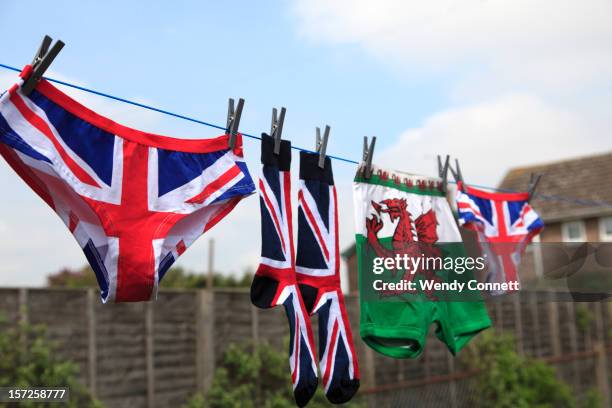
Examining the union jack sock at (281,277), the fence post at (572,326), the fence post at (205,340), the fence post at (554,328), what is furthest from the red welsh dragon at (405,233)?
the fence post at (572,326)

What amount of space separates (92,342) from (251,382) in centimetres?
153

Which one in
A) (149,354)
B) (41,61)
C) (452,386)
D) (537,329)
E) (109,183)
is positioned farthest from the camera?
(537,329)

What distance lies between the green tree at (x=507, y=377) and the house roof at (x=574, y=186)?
953 centimetres

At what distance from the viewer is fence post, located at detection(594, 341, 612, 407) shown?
37.7 ft

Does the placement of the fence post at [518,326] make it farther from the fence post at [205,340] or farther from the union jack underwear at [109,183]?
the union jack underwear at [109,183]

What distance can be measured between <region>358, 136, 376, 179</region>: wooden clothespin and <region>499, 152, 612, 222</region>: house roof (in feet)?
51.4

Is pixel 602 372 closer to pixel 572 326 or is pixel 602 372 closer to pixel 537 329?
pixel 572 326

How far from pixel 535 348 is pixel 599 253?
22.7ft

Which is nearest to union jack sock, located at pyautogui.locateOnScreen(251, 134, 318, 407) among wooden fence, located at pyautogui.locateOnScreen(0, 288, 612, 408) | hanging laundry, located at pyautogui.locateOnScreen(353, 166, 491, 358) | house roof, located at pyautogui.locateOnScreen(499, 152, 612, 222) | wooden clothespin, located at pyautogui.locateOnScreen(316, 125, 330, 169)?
wooden clothespin, located at pyautogui.locateOnScreen(316, 125, 330, 169)

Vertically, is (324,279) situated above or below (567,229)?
below

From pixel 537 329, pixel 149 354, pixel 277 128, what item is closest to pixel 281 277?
pixel 277 128

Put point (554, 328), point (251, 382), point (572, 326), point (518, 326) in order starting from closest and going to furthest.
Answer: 1. point (251, 382)
2. point (518, 326)
3. point (554, 328)
4. point (572, 326)

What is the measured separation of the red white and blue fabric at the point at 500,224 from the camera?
4294 mm

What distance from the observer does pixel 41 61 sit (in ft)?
8.04
